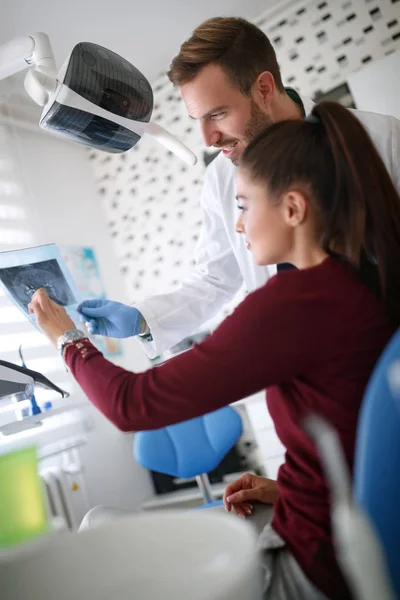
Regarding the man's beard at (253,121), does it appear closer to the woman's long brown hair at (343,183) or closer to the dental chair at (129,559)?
the woman's long brown hair at (343,183)

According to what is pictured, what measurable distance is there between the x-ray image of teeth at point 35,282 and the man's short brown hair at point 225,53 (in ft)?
2.09

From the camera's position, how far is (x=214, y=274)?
5.49 ft

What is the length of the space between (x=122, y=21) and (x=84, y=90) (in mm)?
1825

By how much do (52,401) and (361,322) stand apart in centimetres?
233

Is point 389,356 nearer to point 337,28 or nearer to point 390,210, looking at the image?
point 390,210

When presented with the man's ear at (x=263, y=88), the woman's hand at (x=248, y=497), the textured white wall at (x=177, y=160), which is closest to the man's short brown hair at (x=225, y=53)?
the man's ear at (x=263, y=88)

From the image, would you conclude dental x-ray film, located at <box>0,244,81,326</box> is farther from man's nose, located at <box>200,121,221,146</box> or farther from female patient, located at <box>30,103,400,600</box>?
man's nose, located at <box>200,121,221,146</box>

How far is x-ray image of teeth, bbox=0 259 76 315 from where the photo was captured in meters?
1.22

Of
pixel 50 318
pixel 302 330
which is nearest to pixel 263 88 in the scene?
pixel 50 318

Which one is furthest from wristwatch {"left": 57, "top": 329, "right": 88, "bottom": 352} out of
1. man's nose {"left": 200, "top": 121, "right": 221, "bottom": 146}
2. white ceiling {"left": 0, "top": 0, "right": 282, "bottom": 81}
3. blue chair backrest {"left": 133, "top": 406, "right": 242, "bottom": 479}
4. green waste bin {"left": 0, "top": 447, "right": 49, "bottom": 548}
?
white ceiling {"left": 0, "top": 0, "right": 282, "bottom": 81}

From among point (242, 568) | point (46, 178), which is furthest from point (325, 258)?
point (46, 178)

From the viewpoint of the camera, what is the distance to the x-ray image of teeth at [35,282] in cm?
122

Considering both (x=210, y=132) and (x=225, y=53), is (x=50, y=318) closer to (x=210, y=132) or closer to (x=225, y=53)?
(x=210, y=132)

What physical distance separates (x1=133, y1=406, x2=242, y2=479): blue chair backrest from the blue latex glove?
851 mm
